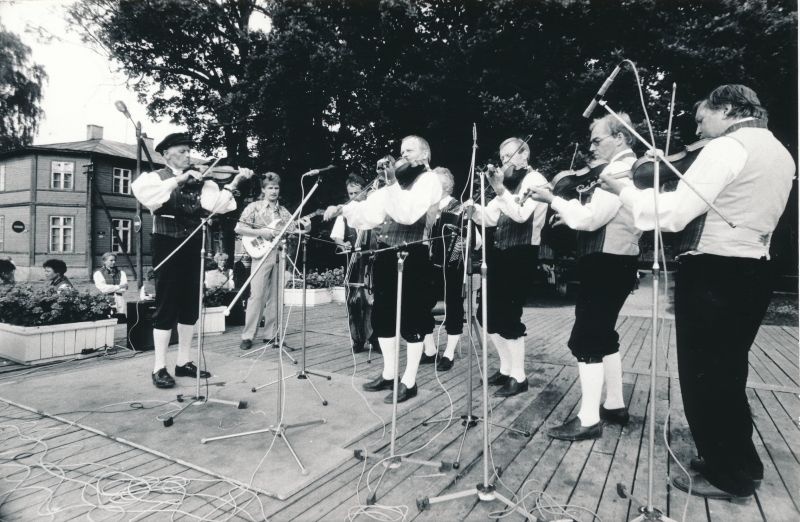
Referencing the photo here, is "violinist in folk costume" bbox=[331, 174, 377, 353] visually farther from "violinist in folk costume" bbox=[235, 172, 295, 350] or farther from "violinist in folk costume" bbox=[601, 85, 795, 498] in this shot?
"violinist in folk costume" bbox=[601, 85, 795, 498]

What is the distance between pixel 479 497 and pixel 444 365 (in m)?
2.39

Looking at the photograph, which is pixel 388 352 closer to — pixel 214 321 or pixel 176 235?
pixel 176 235

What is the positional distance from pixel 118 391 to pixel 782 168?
4392mm

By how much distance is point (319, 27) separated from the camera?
11719 mm

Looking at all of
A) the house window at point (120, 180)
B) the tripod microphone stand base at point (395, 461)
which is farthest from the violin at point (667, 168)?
the house window at point (120, 180)

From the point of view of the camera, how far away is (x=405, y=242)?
10.7ft

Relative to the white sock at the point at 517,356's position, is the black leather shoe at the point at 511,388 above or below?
below

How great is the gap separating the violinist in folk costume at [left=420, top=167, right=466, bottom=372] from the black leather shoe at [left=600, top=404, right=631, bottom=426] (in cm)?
161

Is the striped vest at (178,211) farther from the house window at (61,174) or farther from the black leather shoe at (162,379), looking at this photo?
the house window at (61,174)

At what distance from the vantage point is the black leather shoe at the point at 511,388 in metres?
3.65

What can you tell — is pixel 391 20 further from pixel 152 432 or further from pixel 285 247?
pixel 152 432

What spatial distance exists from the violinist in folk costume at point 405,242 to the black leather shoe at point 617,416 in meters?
1.35

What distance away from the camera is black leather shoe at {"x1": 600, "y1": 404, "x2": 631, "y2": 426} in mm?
3113

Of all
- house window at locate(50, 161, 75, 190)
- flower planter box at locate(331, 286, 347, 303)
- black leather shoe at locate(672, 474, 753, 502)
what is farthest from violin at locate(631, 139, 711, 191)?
house window at locate(50, 161, 75, 190)
